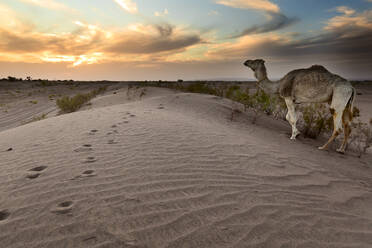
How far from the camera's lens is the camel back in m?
4.96

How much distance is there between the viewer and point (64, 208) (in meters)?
2.02

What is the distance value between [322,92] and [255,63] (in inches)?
87.2

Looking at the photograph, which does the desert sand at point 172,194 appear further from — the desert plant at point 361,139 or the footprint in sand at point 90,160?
the desert plant at point 361,139

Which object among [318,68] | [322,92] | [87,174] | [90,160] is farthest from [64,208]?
[318,68]

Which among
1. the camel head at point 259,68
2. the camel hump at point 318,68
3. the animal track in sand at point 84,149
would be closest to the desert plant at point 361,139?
the camel hump at point 318,68

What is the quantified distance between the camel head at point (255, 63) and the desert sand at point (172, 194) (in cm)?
305

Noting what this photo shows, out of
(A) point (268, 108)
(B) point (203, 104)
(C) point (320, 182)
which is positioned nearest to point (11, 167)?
(C) point (320, 182)

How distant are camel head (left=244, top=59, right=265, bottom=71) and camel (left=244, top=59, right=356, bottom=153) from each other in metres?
0.83

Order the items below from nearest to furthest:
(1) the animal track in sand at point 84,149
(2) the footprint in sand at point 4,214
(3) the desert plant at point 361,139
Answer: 1. (2) the footprint in sand at point 4,214
2. (1) the animal track in sand at point 84,149
3. (3) the desert plant at point 361,139

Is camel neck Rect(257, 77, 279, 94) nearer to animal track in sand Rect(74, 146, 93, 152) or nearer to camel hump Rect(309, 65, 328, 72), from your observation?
camel hump Rect(309, 65, 328, 72)

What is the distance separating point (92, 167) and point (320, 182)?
9.97 feet

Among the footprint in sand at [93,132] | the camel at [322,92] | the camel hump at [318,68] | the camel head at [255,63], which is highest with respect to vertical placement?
the camel head at [255,63]

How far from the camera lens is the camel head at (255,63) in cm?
659

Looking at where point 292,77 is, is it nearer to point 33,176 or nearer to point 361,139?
point 361,139
